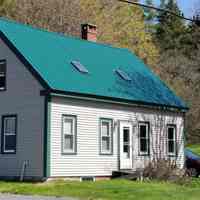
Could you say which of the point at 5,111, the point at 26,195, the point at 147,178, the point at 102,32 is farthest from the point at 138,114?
the point at 102,32

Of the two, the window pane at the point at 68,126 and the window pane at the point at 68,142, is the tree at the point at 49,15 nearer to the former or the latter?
the window pane at the point at 68,126

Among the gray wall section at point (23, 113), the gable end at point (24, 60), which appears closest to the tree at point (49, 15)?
the gable end at point (24, 60)

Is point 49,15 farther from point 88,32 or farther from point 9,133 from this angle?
point 9,133

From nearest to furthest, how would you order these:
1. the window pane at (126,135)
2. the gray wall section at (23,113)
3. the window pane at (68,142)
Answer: the gray wall section at (23,113)
the window pane at (68,142)
the window pane at (126,135)

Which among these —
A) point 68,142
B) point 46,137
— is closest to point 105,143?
point 68,142

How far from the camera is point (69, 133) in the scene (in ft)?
90.5

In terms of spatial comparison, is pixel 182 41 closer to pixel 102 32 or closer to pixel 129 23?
pixel 129 23

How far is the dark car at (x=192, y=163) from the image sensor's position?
32.2 m

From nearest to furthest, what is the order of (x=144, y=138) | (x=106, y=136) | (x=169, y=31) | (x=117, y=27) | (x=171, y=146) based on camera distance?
(x=106, y=136) → (x=144, y=138) → (x=171, y=146) → (x=117, y=27) → (x=169, y=31)

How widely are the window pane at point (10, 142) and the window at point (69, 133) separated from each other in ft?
7.42

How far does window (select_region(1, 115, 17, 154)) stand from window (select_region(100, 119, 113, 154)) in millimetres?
4167

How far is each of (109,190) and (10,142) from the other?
661 cm

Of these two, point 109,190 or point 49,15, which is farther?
point 49,15

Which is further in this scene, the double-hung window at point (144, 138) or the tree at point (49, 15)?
the tree at point (49, 15)
